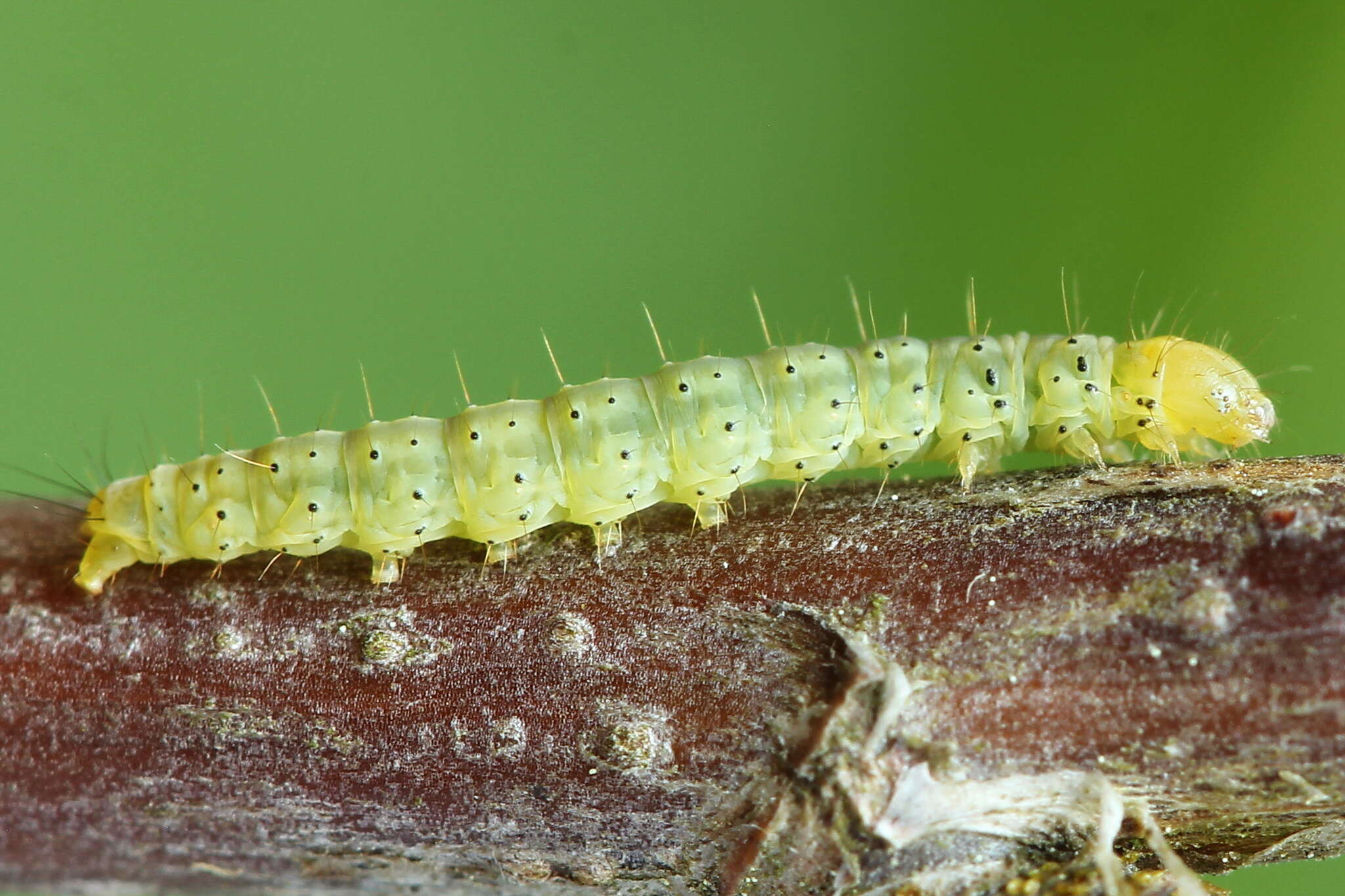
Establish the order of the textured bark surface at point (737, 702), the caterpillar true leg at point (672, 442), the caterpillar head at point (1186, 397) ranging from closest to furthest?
1. the textured bark surface at point (737, 702)
2. the caterpillar true leg at point (672, 442)
3. the caterpillar head at point (1186, 397)

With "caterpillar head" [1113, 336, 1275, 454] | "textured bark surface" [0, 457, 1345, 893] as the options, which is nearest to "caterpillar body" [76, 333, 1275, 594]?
"caterpillar head" [1113, 336, 1275, 454]

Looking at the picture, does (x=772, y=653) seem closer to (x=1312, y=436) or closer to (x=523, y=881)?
(x=523, y=881)

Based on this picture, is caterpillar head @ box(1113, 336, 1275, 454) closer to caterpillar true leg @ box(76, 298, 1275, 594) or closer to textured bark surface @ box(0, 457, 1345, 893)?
caterpillar true leg @ box(76, 298, 1275, 594)

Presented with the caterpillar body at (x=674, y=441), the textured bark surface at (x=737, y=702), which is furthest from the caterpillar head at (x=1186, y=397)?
the textured bark surface at (x=737, y=702)

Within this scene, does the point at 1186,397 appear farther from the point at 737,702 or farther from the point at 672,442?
the point at 737,702

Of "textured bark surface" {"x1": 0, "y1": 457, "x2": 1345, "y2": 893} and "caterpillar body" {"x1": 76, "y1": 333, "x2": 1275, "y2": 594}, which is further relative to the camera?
"caterpillar body" {"x1": 76, "y1": 333, "x2": 1275, "y2": 594}

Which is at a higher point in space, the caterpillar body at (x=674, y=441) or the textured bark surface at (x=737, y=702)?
the caterpillar body at (x=674, y=441)

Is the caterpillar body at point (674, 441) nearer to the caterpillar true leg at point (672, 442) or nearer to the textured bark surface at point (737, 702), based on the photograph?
the caterpillar true leg at point (672, 442)

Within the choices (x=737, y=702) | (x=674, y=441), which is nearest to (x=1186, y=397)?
(x=674, y=441)
